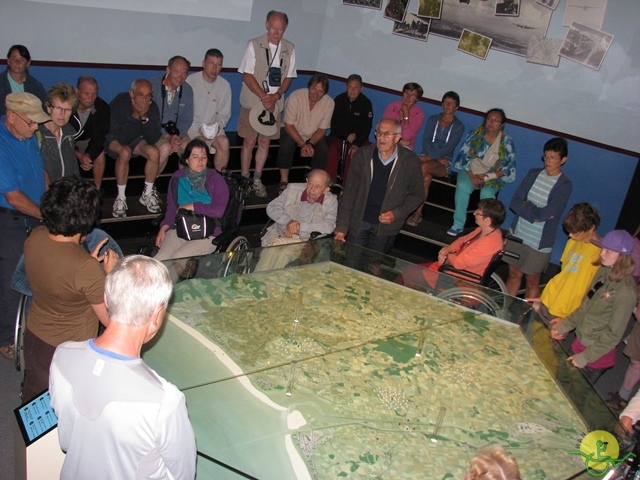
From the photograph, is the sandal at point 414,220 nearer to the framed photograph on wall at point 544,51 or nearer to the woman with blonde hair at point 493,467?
the framed photograph on wall at point 544,51

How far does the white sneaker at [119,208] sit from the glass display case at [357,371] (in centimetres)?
240

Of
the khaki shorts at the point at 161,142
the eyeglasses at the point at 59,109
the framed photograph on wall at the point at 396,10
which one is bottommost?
the khaki shorts at the point at 161,142

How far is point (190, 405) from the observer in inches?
106

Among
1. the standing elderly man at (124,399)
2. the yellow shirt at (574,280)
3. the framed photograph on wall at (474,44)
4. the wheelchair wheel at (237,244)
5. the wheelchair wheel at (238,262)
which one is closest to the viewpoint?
the standing elderly man at (124,399)

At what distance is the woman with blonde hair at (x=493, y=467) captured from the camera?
192 centimetres

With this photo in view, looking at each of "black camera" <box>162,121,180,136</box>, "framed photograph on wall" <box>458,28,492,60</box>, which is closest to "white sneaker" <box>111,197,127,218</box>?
"black camera" <box>162,121,180,136</box>

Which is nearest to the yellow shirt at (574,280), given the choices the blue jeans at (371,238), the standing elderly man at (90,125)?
the blue jeans at (371,238)

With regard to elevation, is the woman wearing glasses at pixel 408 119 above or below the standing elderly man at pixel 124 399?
above

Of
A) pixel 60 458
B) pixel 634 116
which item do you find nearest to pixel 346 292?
pixel 60 458

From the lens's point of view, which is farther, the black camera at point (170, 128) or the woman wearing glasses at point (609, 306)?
the black camera at point (170, 128)

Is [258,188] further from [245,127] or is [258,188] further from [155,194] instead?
[155,194]

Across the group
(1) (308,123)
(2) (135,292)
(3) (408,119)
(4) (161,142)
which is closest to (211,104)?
(4) (161,142)

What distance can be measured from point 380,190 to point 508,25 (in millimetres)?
3545

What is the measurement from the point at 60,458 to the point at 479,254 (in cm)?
318
